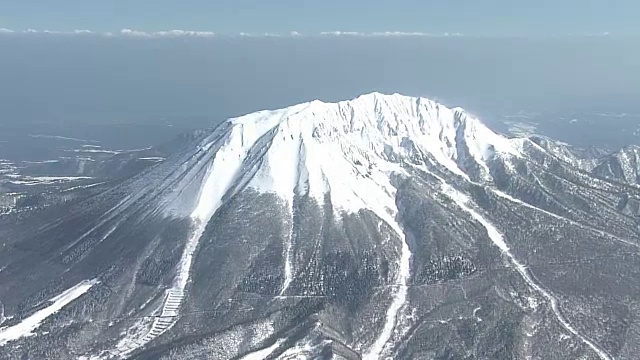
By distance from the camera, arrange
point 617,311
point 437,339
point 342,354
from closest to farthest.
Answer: point 342,354 → point 437,339 → point 617,311

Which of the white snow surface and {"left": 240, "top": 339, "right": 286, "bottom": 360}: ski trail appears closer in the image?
{"left": 240, "top": 339, "right": 286, "bottom": 360}: ski trail

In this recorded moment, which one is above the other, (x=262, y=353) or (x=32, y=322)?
(x=262, y=353)

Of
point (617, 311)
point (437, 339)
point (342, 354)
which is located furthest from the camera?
point (617, 311)

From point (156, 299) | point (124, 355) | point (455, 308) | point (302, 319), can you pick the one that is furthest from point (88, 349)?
point (455, 308)

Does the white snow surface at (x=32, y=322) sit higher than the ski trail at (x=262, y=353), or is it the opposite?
the ski trail at (x=262, y=353)

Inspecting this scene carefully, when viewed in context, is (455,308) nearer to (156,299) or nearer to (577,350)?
(577,350)

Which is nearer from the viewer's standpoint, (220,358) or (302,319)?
(220,358)

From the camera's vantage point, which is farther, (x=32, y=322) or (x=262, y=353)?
(x=32, y=322)

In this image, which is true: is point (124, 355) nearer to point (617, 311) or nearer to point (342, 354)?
point (342, 354)

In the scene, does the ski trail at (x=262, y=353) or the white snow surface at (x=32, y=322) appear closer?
the ski trail at (x=262, y=353)

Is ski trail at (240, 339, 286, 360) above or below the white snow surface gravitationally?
above
